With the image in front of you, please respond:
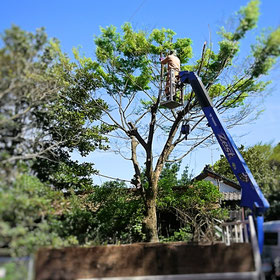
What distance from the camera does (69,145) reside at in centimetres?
1219

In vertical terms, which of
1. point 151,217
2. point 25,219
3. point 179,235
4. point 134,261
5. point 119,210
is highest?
point 119,210

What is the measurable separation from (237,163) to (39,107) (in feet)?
17.8

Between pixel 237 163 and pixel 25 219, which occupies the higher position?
pixel 237 163

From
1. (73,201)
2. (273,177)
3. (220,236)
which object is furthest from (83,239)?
(273,177)

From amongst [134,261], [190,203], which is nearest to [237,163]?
[134,261]

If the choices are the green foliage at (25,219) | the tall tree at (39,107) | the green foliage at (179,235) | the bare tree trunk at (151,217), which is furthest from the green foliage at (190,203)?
the green foliage at (25,219)

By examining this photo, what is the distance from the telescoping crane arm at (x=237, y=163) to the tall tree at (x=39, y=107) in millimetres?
3832

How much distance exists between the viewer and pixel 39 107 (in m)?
8.79

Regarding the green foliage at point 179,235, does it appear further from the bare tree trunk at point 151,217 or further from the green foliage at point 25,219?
the green foliage at point 25,219

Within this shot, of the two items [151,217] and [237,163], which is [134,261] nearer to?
[237,163]

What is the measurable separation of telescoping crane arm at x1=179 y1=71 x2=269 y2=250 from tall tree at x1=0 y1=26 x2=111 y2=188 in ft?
12.6

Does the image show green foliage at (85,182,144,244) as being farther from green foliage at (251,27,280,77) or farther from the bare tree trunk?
green foliage at (251,27,280,77)

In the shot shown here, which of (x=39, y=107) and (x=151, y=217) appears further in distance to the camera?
(x=151, y=217)

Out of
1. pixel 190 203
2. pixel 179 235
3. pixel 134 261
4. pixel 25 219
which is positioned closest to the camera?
pixel 25 219
